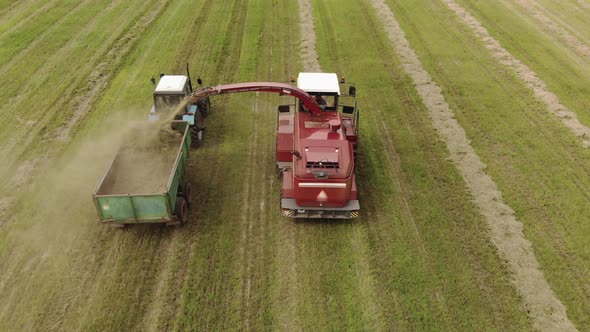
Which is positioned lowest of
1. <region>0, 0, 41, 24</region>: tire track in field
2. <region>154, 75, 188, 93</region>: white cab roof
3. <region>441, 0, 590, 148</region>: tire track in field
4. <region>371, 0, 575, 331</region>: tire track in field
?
<region>371, 0, 575, 331</region>: tire track in field

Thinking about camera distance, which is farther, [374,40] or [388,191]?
[374,40]

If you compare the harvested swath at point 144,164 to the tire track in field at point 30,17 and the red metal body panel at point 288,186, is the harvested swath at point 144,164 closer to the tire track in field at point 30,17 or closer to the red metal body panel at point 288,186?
the red metal body panel at point 288,186

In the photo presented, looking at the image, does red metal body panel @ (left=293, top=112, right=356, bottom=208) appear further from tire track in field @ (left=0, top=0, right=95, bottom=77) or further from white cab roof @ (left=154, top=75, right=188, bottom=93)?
tire track in field @ (left=0, top=0, right=95, bottom=77)

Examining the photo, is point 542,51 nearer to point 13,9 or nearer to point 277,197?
point 277,197

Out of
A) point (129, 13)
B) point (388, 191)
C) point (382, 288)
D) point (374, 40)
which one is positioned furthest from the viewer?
point (129, 13)

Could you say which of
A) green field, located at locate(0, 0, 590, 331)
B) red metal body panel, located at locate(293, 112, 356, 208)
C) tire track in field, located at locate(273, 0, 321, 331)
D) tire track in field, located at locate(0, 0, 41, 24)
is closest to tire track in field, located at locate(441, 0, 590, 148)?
green field, located at locate(0, 0, 590, 331)

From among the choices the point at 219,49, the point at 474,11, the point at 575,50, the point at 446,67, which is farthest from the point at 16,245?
the point at 474,11

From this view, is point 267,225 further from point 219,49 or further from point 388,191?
point 219,49
